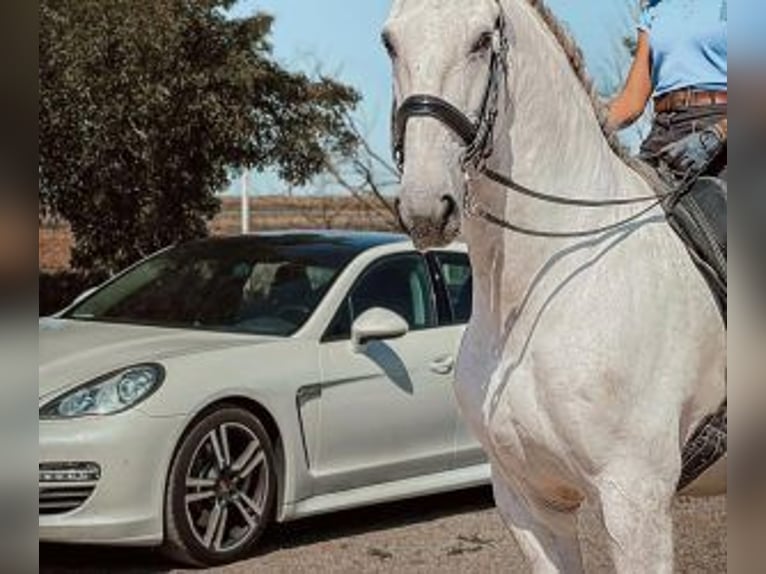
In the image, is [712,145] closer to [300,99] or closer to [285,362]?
[285,362]

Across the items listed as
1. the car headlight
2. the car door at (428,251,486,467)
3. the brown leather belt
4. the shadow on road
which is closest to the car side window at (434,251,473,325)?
the car door at (428,251,486,467)

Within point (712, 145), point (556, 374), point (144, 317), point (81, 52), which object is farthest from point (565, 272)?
point (81, 52)

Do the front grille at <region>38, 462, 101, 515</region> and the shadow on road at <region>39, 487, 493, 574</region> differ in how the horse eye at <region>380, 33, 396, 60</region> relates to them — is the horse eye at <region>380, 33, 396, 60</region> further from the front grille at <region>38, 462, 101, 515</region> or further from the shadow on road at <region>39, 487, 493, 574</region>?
the shadow on road at <region>39, 487, 493, 574</region>

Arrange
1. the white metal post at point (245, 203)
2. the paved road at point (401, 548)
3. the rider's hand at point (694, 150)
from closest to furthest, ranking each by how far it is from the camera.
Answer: the rider's hand at point (694, 150)
the paved road at point (401, 548)
the white metal post at point (245, 203)

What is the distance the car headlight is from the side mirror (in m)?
1.13

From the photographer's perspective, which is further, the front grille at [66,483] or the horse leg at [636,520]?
the front grille at [66,483]

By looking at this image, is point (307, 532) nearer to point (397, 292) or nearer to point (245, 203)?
point (397, 292)

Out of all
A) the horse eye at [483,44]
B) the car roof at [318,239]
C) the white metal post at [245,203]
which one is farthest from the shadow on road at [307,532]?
the white metal post at [245,203]

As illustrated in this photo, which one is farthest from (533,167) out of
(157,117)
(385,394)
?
(157,117)

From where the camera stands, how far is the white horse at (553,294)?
127 inches

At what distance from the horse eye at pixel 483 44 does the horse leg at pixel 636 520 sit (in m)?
1.14

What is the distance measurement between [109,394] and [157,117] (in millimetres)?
6396

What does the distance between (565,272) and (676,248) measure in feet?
1.12

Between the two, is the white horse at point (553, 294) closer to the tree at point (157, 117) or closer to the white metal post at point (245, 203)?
the tree at point (157, 117)
